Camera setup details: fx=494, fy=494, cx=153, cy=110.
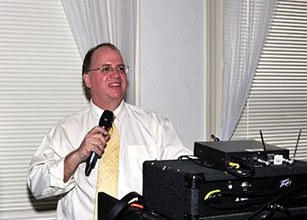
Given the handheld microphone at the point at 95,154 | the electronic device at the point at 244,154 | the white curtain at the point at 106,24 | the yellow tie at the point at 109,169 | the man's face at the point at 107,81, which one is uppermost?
the white curtain at the point at 106,24

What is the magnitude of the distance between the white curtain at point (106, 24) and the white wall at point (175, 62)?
109 millimetres

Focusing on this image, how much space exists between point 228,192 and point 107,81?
1328 mm

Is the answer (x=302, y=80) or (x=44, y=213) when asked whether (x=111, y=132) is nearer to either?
(x=44, y=213)

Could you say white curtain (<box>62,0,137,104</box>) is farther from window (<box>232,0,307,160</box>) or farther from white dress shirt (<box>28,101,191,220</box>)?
window (<box>232,0,307,160</box>)

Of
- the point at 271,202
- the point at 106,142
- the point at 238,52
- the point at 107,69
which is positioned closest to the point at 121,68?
the point at 107,69

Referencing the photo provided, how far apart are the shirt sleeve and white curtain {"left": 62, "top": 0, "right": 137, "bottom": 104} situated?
628mm

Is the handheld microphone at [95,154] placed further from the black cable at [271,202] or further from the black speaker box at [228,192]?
the black cable at [271,202]

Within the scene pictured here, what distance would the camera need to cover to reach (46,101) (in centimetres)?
268

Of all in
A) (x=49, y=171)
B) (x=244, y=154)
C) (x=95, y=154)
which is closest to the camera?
(x=244, y=154)

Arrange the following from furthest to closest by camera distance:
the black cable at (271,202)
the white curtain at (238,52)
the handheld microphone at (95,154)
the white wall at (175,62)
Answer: the white curtain at (238,52)
the white wall at (175,62)
the handheld microphone at (95,154)
the black cable at (271,202)

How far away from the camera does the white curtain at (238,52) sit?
3055 millimetres

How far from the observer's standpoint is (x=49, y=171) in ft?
6.91

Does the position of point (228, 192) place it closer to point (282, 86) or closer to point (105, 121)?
point (105, 121)

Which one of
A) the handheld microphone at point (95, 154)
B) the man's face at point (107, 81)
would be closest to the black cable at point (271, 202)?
the handheld microphone at point (95, 154)
